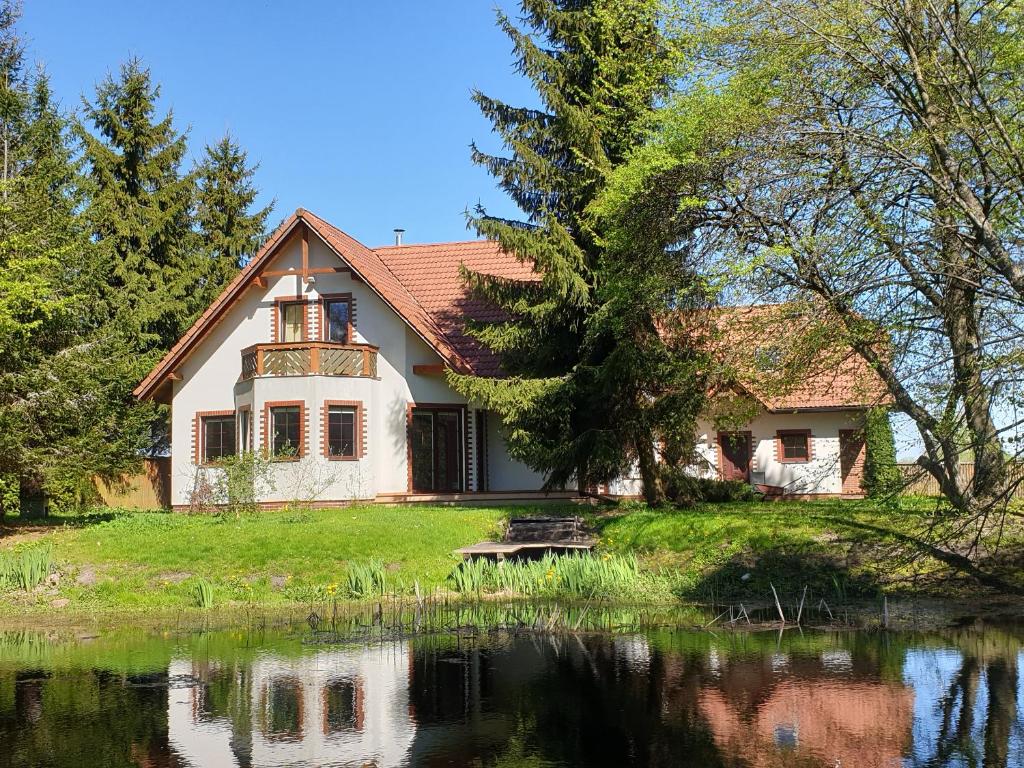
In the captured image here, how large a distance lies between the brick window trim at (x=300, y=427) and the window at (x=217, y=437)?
242cm

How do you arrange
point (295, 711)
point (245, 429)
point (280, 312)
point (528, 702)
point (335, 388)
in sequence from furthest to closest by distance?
point (280, 312), point (245, 429), point (335, 388), point (528, 702), point (295, 711)

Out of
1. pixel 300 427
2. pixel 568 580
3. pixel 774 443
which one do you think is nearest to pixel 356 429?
pixel 300 427

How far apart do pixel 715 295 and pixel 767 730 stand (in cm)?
1021

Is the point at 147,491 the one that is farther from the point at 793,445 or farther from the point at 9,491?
the point at 793,445

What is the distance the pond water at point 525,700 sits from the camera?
7.70m

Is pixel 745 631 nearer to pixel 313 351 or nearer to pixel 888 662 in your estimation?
pixel 888 662

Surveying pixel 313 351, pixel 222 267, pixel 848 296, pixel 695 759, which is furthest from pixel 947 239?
pixel 222 267

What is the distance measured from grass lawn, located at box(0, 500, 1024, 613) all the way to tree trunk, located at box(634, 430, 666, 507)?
1665 millimetres

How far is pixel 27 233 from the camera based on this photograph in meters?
21.3

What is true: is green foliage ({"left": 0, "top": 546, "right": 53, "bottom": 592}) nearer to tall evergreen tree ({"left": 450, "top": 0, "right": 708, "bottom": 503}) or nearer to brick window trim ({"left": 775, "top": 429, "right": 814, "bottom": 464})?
tall evergreen tree ({"left": 450, "top": 0, "right": 708, "bottom": 503})

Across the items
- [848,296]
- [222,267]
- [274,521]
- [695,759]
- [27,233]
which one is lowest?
[695,759]

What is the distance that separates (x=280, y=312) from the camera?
2939 cm

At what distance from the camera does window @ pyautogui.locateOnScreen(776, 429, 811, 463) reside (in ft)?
104

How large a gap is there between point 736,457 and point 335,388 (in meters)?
13.4
